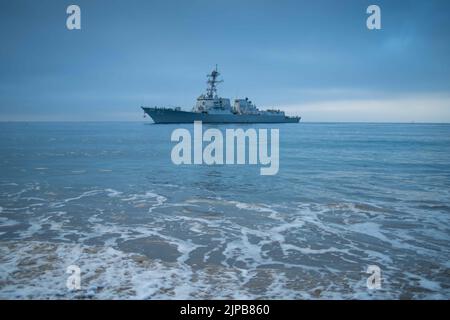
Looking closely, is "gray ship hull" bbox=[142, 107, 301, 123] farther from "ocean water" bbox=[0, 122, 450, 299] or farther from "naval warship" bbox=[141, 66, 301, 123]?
"ocean water" bbox=[0, 122, 450, 299]

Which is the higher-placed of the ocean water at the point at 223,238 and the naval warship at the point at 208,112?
the naval warship at the point at 208,112

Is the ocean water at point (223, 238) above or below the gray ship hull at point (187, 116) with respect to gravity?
below

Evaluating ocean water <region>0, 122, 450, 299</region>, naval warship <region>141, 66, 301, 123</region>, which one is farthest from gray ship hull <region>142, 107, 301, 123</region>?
ocean water <region>0, 122, 450, 299</region>

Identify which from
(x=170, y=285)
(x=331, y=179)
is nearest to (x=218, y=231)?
(x=170, y=285)

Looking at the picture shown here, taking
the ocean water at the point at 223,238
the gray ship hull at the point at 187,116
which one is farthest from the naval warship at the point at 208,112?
the ocean water at the point at 223,238

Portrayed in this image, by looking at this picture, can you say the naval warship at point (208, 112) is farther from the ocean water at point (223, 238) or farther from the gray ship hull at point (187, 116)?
the ocean water at point (223, 238)

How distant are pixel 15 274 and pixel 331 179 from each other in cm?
1589

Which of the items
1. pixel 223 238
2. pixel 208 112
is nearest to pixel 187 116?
pixel 208 112

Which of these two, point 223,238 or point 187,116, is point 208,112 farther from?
point 223,238

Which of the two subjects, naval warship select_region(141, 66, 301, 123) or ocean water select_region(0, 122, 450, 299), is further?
naval warship select_region(141, 66, 301, 123)

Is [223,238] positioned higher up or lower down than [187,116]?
lower down

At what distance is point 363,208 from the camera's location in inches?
465

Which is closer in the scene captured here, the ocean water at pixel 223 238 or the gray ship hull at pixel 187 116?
the ocean water at pixel 223 238
